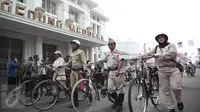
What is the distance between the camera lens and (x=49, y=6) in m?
12.3

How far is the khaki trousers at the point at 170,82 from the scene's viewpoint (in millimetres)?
2959

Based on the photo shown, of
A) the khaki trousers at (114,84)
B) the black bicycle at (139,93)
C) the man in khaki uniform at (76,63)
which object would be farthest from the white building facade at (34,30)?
the black bicycle at (139,93)

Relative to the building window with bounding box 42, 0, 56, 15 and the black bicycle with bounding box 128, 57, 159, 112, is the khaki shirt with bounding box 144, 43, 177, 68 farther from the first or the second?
the building window with bounding box 42, 0, 56, 15

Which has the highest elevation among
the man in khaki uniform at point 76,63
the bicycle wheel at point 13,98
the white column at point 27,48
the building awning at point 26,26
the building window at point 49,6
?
the building window at point 49,6

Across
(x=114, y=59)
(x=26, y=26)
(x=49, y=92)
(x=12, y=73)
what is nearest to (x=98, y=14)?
(x=26, y=26)

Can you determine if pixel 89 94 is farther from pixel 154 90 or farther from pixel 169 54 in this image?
pixel 169 54

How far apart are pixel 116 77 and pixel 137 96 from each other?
30.5 inches

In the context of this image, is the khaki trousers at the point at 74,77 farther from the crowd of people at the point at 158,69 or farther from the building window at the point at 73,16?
the building window at the point at 73,16

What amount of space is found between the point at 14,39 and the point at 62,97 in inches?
267

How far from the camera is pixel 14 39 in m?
9.16

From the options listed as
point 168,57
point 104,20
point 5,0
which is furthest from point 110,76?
point 104,20

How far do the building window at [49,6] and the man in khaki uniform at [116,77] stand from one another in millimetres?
10420

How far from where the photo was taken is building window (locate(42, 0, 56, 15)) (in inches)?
469

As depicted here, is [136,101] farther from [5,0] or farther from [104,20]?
[104,20]
